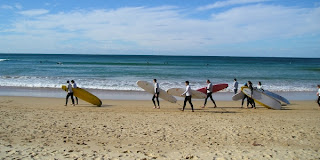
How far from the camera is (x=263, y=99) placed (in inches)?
472

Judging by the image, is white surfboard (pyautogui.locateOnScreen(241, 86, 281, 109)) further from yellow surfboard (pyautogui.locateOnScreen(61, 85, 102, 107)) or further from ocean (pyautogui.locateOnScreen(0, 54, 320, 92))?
yellow surfboard (pyautogui.locateOnScreen(61, 85, 102, 107))

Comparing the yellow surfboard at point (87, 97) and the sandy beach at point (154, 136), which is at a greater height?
the yellow surfboard at point (87, 97)

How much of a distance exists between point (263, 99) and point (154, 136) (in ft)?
23.5

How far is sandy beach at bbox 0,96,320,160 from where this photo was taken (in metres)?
5.65

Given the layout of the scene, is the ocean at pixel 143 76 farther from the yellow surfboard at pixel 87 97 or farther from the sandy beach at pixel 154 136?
the sandy beach at pixel 154 136

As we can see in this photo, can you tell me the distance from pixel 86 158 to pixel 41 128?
2.91m

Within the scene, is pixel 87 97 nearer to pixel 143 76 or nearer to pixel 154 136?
pixel 154 136

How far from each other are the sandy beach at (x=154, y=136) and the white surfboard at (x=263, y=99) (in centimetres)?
180

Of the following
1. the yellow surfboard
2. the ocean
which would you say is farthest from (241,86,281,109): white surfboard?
the yellow surfboard

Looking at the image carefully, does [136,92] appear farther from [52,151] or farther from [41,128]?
[52,151]

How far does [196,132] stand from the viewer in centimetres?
741

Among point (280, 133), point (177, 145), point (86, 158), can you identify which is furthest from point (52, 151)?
point (280, 133)

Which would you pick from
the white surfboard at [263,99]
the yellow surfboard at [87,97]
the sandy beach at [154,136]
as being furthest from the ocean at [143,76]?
the sandy beach at [154,136]

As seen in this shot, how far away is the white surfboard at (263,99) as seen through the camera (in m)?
11.8
